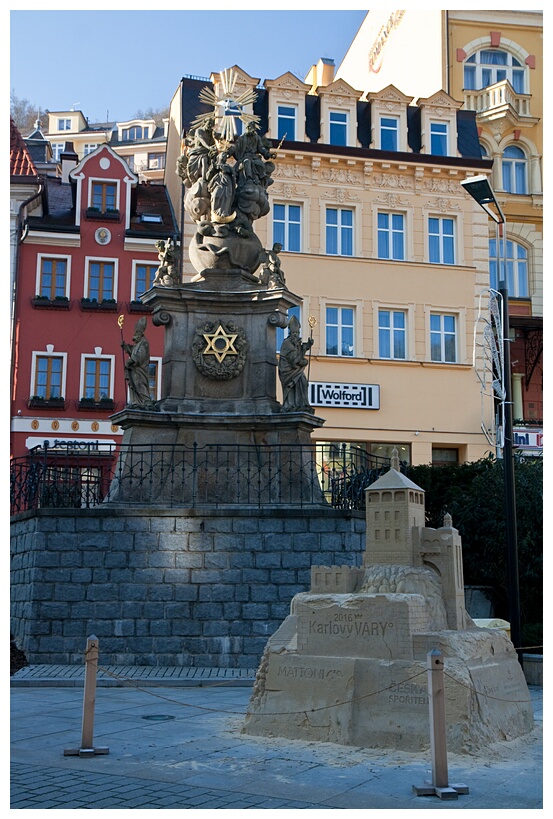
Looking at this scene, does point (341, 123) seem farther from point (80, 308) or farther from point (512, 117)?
→ point (80, 308)

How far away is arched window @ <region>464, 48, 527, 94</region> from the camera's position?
37531 mm

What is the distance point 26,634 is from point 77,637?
83 cm

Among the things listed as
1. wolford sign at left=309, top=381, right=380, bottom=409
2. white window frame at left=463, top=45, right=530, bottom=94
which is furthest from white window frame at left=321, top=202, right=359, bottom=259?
white window frame at left=463, top=45, right=530, bottom=94

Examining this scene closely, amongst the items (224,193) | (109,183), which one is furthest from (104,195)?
(224,193)

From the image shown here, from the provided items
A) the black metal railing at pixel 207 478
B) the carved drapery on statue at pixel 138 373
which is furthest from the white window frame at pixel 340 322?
the black metal railing at pixel 207 478

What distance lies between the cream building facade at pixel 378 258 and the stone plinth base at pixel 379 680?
895 inches

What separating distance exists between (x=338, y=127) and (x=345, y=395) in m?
9.67

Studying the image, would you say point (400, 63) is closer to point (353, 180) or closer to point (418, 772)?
point (353, 180)

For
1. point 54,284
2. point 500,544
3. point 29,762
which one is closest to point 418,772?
point 29,762

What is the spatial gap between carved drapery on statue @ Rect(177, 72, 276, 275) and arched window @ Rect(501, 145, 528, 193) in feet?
65.2

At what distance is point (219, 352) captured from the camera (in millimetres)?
17172

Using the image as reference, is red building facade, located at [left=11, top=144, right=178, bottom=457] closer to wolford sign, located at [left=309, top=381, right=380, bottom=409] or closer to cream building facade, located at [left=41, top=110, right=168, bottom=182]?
wolford sign, located at [left=309, top=381, right=380, bottom=409]

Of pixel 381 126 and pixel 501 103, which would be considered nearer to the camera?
pixel 381 126

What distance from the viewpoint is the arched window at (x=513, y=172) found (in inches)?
1448
